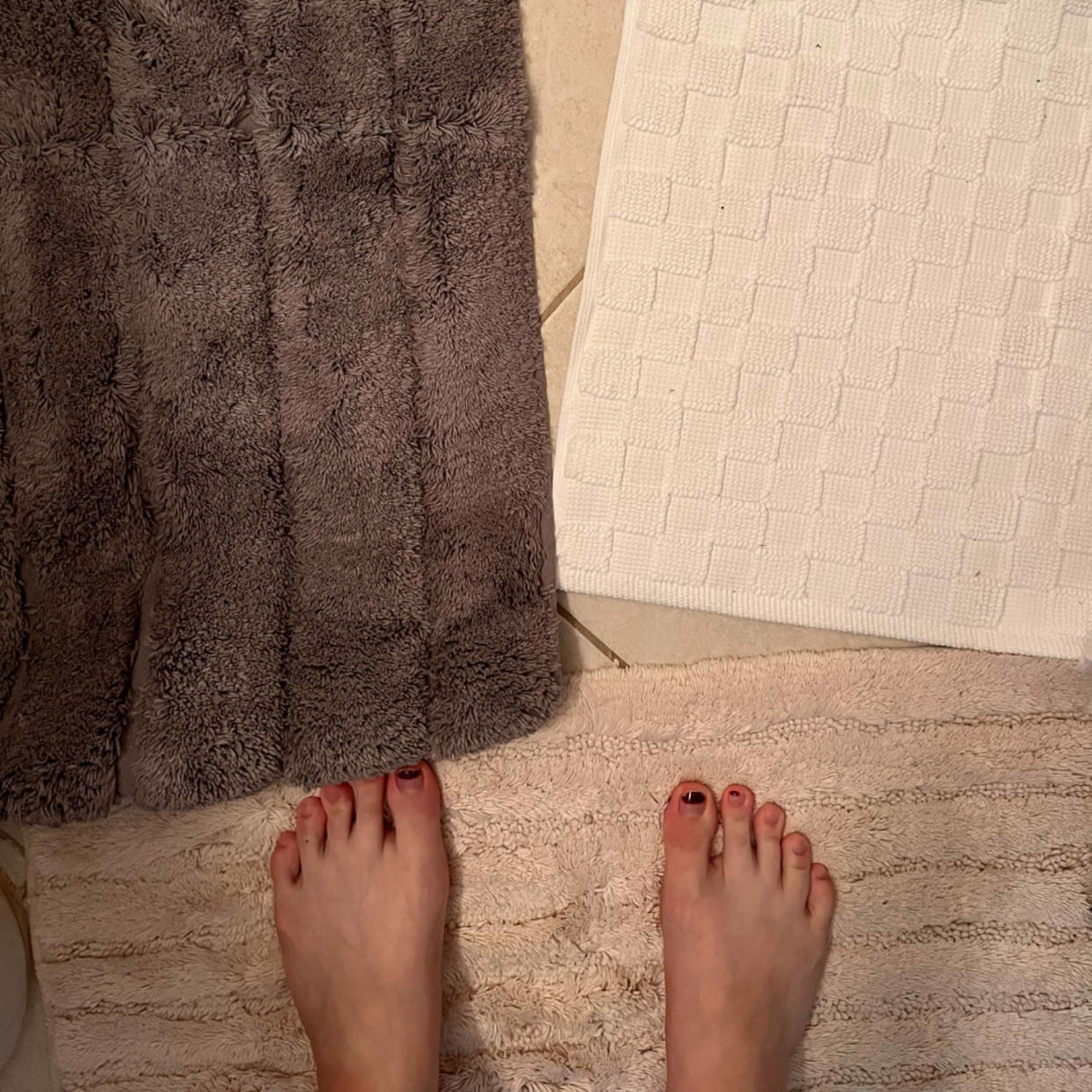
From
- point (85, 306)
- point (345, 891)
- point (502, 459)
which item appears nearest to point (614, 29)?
point (502, 459)

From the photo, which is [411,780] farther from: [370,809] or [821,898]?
[821,898]

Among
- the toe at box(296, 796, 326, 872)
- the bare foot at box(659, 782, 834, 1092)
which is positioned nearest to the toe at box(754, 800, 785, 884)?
the bare foot at box(659, 782, 834, 1092)

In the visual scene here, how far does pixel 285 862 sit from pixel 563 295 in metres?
0.52

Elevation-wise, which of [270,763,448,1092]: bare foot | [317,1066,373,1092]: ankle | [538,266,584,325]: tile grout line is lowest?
[317,1066,373,1092]: ankle

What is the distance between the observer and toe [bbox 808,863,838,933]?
0.64m

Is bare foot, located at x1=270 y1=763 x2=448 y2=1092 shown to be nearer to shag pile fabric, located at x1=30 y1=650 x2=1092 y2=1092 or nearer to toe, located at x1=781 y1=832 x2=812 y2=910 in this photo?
shag pile fabric, located at x1=30 y1=650 x2=1092 y2=1092

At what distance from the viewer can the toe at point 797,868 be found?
64 cm

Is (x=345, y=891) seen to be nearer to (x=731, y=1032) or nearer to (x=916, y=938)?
(x=731, y=1032)

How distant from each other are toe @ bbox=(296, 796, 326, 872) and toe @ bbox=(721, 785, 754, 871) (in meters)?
0.34

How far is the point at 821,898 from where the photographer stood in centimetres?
64

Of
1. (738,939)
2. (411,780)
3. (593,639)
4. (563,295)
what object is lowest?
(738,939)

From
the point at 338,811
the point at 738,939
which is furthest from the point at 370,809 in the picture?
the point at 738,939

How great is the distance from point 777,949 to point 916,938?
115 millimetres

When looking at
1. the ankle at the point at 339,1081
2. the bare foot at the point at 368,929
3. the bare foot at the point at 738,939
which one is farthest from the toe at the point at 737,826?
the ankle at the point at 339,1081
